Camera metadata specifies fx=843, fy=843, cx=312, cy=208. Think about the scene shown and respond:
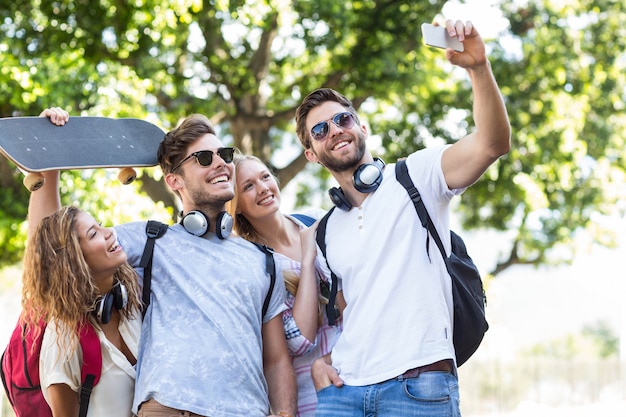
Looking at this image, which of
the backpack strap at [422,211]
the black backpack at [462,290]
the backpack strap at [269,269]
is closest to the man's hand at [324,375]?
the backpack strap at [269,269]

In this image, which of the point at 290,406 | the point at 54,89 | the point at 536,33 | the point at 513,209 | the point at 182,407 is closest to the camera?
the point at 182,407

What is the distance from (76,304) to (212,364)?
63 centimetres

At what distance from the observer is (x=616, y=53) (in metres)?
14.9

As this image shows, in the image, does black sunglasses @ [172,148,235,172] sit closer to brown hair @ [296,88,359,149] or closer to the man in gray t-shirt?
the man in gray t-shirt

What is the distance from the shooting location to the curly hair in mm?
3549

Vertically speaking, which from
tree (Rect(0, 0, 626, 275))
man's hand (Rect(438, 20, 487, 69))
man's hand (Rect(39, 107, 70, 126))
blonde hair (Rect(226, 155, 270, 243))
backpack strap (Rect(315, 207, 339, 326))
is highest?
tree (Rect(0, 0, 626, 275))

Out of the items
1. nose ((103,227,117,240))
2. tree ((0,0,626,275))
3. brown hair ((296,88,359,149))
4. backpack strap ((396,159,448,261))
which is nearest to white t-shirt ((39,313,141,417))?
nose ((103,227,117,240))

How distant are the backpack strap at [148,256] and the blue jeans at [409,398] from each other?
1046 mm

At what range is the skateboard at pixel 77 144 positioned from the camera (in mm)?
3818

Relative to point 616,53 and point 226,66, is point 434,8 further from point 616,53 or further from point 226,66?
point 616,53

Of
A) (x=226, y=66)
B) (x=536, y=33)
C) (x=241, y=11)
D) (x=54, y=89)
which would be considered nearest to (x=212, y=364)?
(x=54, y=89)

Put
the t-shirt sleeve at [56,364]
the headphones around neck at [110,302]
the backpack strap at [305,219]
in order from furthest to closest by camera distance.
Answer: the backpack strap at [305,219], the headphones around neck at [110,302], the t-shirt sleeve at [56,364]

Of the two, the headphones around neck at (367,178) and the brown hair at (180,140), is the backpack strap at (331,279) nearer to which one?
the headphones around neck at (367,178)

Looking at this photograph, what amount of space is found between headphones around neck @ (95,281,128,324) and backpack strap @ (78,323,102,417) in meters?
0.09
